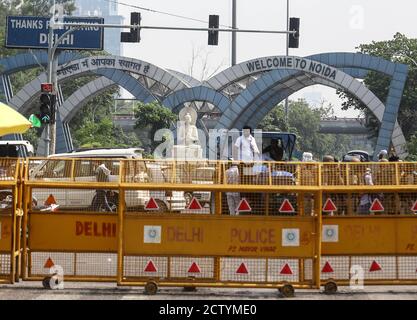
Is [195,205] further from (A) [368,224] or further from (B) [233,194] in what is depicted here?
(A) [368,224]

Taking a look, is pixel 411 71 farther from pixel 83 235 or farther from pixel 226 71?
pixel 83 235

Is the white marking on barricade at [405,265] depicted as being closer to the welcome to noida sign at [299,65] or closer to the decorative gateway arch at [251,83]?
the decorative gateway arch at [251,83]

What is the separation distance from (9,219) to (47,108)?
55.1ft

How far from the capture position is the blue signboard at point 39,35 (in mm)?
46156

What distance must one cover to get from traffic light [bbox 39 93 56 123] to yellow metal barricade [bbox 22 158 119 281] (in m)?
16.1

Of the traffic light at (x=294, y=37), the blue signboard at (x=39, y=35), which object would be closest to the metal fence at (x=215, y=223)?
the traffic light at (x=294, y=37)

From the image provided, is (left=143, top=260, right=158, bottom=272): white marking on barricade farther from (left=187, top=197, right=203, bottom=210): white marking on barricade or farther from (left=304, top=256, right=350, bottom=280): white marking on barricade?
(left=304, top=256, right=350, bottom=280): white marking on barricade

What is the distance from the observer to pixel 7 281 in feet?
41.3

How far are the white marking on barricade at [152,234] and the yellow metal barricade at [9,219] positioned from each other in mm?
1655

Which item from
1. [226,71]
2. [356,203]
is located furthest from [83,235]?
[226,71]

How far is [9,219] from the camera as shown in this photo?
12516 millimetres

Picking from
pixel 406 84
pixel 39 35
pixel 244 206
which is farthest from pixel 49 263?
pixel 406 84

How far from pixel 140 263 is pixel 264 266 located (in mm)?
1598

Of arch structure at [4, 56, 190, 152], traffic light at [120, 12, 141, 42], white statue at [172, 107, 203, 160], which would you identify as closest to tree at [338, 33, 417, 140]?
arch structure at [4, 56, 190, 152]
